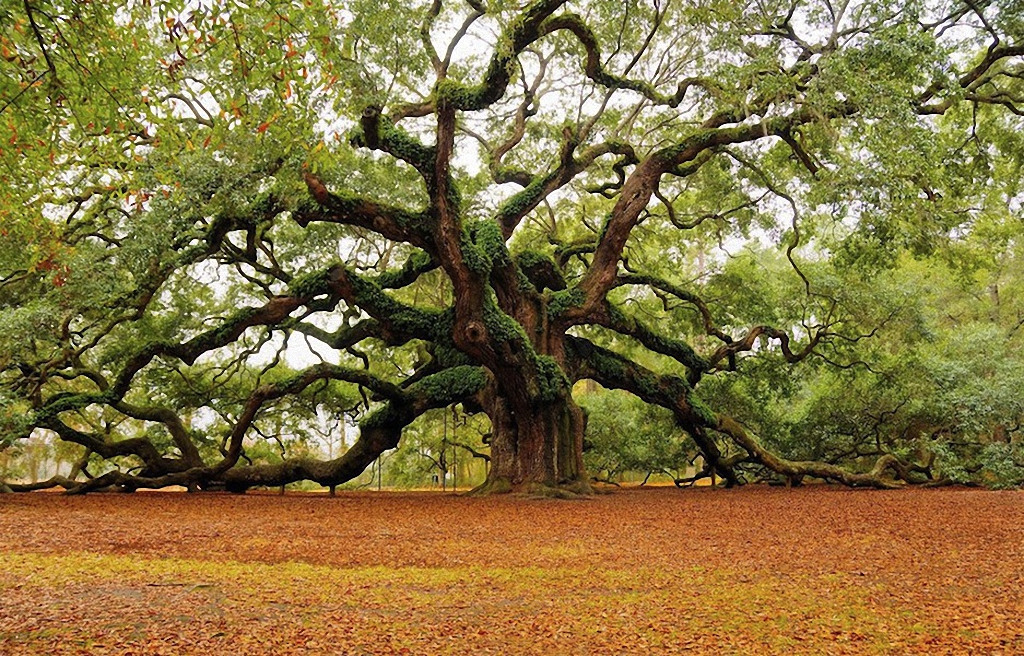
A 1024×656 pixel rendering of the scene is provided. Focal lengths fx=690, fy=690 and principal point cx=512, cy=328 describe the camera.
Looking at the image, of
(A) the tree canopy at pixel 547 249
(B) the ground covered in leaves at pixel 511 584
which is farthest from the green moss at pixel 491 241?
(B) the ground covered in leaves at pixel 511 584

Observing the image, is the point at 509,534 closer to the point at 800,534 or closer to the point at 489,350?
the point at 800,534

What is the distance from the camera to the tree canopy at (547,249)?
800 cm

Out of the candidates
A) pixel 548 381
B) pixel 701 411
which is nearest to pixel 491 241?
pixel 548 381

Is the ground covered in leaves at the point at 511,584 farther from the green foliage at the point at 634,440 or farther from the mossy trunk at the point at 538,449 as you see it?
the green foliage at the point at 634,440

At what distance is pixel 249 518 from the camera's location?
24.3 feet

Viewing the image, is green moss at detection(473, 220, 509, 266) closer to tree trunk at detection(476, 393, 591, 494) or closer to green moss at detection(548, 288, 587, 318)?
green moss at detection(548, 288, 587, 318)

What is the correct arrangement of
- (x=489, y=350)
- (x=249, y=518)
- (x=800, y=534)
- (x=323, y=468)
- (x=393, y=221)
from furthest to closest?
(x=323, y=468) → (x=489, y=350) → (x=393, y=221) → (x=249, y=518) → (x=800, y=534)

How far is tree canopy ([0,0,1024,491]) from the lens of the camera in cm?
800

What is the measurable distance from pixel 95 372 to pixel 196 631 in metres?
10.9

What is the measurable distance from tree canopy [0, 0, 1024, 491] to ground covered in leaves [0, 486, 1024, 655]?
1.98 meters

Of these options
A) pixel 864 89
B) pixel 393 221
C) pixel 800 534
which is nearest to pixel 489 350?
pixel 393 221

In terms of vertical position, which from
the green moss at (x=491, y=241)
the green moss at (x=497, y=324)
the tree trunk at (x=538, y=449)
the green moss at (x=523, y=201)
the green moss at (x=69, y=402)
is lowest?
the tree trunk at (x=538, y=449)

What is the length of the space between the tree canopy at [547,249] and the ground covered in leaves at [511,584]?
1.98m

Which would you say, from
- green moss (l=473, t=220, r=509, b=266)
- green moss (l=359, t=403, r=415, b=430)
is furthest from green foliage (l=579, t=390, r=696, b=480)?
green moss (l=473, t=220, r=509, b=266)
